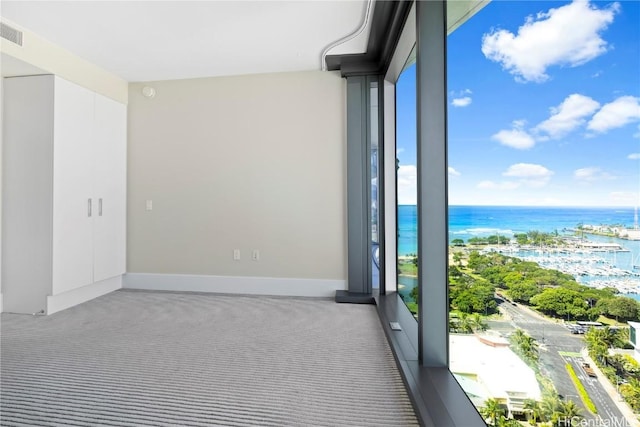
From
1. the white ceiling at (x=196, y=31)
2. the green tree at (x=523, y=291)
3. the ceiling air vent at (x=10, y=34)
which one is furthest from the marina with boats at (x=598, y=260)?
the ceiling air vent at (x=10, y=34)

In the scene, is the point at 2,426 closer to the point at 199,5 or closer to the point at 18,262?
the point at 18,262

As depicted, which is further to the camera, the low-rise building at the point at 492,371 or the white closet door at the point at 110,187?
the white closet door at the point at 110,187

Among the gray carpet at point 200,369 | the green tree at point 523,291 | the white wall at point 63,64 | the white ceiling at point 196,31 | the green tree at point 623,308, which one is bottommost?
the gray carpet at point 200,369

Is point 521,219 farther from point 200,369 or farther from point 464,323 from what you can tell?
point 200,369

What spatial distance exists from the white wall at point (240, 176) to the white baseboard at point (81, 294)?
0.88 ft

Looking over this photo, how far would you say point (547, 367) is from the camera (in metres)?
1.12

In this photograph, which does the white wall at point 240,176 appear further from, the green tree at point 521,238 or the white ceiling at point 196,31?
the green tree at point 521,238

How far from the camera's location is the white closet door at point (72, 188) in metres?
3.07

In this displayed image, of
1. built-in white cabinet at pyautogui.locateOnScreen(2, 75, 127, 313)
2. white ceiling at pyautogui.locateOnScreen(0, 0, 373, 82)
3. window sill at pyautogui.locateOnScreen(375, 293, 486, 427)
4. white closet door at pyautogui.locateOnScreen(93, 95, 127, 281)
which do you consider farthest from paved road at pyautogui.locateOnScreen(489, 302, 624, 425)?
white closet door at pyautogui.locateOnScreen(93, 95, 127, 281)

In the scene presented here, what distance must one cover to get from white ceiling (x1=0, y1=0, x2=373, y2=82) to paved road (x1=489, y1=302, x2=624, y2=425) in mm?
2503

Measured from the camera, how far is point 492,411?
135cm

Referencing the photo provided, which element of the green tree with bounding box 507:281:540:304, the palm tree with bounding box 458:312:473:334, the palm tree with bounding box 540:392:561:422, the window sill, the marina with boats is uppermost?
the marina with boats

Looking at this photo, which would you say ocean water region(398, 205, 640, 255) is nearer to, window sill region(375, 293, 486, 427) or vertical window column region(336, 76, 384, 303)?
window sill region(375, 293, 486, 427)

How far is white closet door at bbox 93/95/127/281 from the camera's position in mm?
3574
